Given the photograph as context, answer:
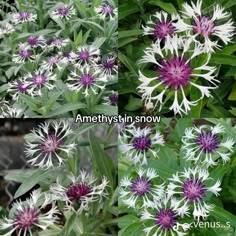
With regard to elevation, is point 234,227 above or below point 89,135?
below

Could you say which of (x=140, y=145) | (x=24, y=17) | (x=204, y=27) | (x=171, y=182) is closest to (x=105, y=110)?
(x=140, y=145)

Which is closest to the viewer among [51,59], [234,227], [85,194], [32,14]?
[85,194]

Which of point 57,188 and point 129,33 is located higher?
point 129,33

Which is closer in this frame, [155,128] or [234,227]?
[234,227]

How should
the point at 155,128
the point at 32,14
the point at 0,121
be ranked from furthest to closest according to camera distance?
1. the point at 32,14
2. the point at 0,121
3. the point at 155,128

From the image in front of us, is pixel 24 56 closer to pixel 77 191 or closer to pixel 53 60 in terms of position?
pixel 53 60

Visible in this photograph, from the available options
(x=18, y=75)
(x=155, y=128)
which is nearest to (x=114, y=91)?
(x=155, y=128)

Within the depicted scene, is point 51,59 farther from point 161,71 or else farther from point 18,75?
point 161,71
